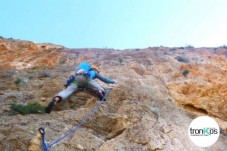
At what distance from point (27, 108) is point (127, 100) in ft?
9.06

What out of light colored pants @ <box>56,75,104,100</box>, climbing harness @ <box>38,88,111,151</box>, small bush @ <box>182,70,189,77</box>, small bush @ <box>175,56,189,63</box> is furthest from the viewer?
small bush @ <box>175,56,189,63</box>

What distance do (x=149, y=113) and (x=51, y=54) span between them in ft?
36.0

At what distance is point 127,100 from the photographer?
32.7 feet

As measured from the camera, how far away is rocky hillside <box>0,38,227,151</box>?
7.80 m

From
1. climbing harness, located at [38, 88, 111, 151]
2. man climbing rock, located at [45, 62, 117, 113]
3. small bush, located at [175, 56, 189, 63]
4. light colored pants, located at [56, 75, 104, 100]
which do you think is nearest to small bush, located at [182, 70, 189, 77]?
small bush, located at [175, 56, 189, 63]

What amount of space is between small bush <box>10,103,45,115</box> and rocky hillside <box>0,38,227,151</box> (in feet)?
0.59

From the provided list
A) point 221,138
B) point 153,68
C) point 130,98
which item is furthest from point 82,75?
point 153,68

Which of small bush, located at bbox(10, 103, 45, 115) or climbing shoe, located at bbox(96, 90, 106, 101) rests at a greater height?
climbing shoe, located at bbox(96, 90, 106, 101)

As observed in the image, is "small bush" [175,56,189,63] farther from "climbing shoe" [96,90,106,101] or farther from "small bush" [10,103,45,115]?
"small bush" [10,103,45,115]
